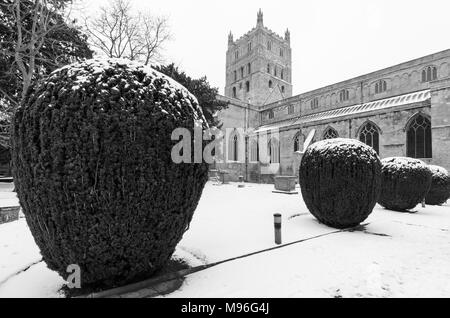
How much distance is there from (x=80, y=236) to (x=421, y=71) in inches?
1341

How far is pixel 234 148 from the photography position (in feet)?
115

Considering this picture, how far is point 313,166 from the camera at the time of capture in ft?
21.2

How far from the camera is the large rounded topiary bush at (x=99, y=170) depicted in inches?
98.7

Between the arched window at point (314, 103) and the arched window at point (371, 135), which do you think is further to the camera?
the arched window at point (314, 103)

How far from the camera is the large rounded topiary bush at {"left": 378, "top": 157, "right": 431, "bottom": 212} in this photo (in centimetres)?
905

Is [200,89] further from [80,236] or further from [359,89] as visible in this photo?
[359,89]

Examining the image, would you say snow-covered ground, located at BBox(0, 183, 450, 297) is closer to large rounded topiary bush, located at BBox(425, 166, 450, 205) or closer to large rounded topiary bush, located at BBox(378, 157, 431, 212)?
large rounded topiary bush, located at BBox(378, 157, 431, 212)

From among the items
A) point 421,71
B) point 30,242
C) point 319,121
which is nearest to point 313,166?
point 30,242

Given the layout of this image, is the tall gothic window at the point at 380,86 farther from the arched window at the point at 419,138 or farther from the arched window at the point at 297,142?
the arched window at the point at 297,142

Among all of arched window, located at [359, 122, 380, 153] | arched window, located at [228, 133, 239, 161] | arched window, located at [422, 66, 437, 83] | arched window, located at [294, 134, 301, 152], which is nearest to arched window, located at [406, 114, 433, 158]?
arched window, located at [359, 122, 380, 153]

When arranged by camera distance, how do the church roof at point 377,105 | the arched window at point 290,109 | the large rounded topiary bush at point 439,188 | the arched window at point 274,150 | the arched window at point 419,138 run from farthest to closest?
the arched window at point 290,109 < the arched window at point 274,150 < the church roof at point 377,105 < the arched window at point 419,138 < the large rounded topiary bush at point 439,188

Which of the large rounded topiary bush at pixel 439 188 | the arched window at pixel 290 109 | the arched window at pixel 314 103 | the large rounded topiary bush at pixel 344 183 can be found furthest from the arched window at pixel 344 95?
the large rounded topiary bush at pixel 344 183

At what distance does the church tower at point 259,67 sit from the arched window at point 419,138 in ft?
91.1

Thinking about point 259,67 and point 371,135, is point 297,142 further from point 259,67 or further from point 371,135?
point 259,67
